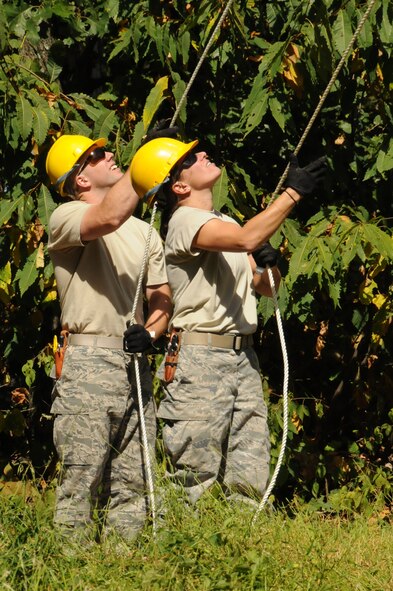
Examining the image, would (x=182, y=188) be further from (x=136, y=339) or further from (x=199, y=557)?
(x=199, y=557)

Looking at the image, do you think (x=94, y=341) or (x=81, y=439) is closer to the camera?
(x=81, y=439)

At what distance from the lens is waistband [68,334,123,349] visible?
15.1ft

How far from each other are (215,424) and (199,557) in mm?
857

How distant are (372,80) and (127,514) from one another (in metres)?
2.51

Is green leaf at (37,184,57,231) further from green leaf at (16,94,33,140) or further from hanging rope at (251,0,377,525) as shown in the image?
hanging rope at (251,0,377,525)

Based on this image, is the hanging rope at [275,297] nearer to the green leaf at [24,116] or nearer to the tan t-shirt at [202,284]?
the tan t-shirt at [202,284]

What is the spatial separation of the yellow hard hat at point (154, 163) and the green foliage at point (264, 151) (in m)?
0.94

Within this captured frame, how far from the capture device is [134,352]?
14.8 feet

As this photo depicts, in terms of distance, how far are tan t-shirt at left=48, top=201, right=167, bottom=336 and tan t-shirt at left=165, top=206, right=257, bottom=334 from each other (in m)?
0.17

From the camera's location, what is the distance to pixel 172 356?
4.75 metres

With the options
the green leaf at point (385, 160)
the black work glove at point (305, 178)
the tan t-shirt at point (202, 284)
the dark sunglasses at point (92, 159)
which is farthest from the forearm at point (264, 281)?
the green leaf at point (385, 160)

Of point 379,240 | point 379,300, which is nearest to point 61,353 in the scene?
point 379,240

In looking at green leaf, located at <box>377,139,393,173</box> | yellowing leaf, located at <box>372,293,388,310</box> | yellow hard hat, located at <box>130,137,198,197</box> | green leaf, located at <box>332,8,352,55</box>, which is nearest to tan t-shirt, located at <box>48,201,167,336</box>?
yellow hard hat, located at <box>130,137,198,197</box>

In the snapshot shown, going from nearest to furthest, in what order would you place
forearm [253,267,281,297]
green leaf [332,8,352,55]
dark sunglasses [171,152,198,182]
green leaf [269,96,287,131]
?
dark sunglasses [171,152,198,182], forearm [253,267,281,297], green leaf [332,8,352,55], green leaf [269,96,287,131]
